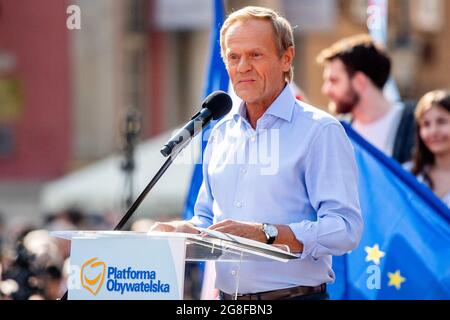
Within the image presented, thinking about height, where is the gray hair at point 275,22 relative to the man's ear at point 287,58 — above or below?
above

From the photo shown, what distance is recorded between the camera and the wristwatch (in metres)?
3.88

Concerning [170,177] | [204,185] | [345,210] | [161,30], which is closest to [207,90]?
[204,185]

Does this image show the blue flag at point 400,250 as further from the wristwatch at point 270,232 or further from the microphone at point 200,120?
the wristwatch at point 270,232

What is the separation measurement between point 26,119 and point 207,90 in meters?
17.7

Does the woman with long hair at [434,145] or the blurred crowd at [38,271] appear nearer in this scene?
the woman with long hair at [434,145]

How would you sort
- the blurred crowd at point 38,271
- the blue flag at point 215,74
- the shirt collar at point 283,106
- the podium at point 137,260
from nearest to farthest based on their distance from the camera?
the podium at point 137,260 → the shirt collar at point 283,106 → the blue flag at point 215,74 → the blurred crowd at point 38,271

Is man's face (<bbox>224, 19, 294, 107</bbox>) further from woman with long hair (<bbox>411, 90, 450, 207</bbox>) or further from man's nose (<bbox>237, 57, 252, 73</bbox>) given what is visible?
woman with long hair (<bbox>411, 90, 450, 207</bbox>)

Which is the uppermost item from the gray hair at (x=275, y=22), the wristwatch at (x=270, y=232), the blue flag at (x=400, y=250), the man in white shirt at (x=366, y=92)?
the gray hair at (x=275, y=22)

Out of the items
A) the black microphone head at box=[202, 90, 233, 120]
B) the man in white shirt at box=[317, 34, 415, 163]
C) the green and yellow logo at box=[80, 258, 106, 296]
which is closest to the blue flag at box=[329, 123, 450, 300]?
the man in white shirt at box=[317, 34, 415, 163]

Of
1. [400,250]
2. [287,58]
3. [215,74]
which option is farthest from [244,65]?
[215,74]

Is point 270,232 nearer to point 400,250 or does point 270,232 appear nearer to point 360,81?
point 400,250

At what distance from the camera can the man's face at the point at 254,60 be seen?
13.4 ft

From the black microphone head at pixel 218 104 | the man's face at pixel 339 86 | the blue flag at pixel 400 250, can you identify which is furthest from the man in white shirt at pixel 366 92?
the black microphone head at pixel 218 104

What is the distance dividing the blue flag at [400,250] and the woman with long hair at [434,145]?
23.2 inches
